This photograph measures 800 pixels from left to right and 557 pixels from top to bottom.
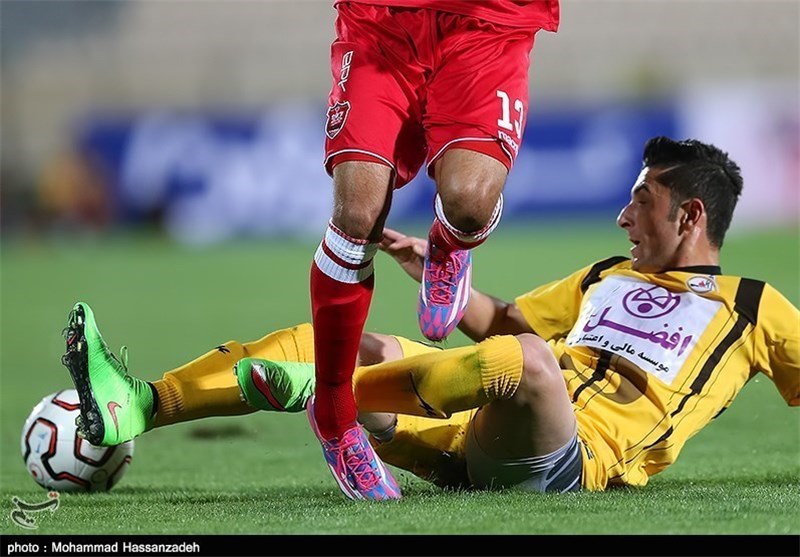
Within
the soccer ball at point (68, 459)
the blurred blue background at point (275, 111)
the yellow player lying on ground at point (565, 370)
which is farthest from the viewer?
the blurred blue background at point (275, 111)

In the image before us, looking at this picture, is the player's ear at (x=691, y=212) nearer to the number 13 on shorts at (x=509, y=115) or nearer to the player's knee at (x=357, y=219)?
the number 13 on shorts at (x=509, y=115)

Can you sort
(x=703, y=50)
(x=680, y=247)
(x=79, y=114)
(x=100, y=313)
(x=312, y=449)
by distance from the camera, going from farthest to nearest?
(x=703, y=50)
(x=79, y=114)
(x=100, y=313)
(x=312, y=449)
(x=680, y=247)

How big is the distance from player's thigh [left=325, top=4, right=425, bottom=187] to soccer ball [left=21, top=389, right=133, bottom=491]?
1.50 metres

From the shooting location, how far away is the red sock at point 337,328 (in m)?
3.71

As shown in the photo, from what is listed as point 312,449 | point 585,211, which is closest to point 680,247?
point 312,449

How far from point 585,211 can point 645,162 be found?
16072mm

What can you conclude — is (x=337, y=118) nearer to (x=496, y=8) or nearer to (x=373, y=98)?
(x=373, y=98)

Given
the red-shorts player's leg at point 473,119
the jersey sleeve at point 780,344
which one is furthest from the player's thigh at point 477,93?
the jersey sleeve at point 780,344

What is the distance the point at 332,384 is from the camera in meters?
3.72

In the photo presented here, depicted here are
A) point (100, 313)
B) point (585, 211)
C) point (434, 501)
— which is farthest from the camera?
point (585, 211)

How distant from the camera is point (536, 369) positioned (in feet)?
11.4

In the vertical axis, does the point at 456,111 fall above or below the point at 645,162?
above

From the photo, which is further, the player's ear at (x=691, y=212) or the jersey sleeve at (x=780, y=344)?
the player's ear at (x=691, y=212)

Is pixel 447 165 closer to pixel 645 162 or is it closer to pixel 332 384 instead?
pixel 332 384
